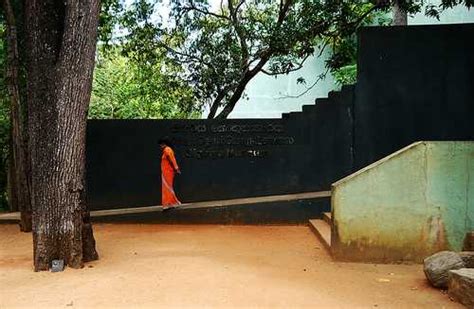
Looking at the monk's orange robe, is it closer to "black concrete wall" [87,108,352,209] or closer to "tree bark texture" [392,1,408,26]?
"black concrete wall" [87,108,352,209]

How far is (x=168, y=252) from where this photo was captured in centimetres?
768

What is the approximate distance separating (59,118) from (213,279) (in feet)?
9.51

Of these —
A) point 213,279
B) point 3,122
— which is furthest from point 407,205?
point 3,122

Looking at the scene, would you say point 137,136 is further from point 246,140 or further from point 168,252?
point 168,252

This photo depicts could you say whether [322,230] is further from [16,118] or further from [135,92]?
[135,92]

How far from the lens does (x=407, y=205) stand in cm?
698

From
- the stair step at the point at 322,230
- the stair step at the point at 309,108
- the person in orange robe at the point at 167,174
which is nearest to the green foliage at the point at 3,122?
the person in orange robe at the point at 167,174

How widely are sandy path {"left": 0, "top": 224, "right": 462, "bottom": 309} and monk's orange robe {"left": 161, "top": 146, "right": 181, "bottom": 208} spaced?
6.68ft

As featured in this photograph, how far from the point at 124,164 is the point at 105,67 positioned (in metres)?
8.22

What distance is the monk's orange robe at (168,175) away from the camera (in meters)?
10.6

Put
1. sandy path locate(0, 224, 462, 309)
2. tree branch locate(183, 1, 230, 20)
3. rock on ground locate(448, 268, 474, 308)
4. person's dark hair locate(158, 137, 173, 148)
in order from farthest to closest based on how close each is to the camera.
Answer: tree branch locate(183, 1, 230, 20), person's dark hair locate(158, 137, 173, 148), sandy path locate(0, 224, 462, 309), rock on ground locate(448, 268, 474, 308)

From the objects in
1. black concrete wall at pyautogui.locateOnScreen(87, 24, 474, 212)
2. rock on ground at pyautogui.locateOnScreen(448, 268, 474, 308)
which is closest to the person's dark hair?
black concrete wall at pyautogui.locateOnScreen(87, 24, 474, 212)

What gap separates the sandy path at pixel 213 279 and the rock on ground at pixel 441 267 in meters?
0.14

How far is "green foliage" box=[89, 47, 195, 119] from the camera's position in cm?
1416
